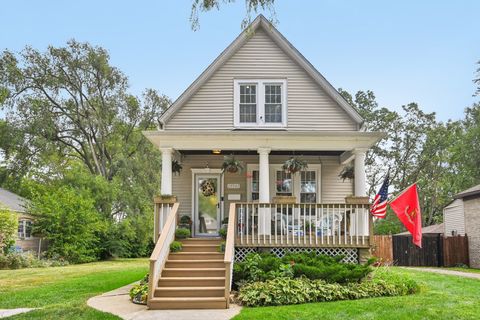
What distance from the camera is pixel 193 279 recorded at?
401 inches

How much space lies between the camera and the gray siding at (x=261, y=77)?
1441 centimetres

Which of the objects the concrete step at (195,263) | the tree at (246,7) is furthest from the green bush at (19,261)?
the tree at (246,7)

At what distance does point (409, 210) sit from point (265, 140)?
413cm

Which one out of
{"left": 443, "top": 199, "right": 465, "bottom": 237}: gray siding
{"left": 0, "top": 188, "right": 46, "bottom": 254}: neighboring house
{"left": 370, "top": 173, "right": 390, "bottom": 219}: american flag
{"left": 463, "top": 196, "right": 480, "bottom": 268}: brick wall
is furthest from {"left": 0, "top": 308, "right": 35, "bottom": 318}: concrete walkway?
{"left": 443, "top": 199, "right": 465, "bottom": 237}: gray siding

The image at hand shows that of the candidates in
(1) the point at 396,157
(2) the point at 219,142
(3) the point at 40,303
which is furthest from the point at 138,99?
(3) the point at 40,303

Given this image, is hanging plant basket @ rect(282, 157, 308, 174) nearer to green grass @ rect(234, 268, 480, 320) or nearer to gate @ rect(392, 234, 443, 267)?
green grass @ rect(234, 268, 480, 320)

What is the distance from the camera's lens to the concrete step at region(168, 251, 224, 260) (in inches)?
452

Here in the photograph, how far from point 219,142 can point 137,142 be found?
22.9 metres

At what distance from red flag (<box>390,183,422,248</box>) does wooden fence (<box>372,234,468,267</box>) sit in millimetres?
10750

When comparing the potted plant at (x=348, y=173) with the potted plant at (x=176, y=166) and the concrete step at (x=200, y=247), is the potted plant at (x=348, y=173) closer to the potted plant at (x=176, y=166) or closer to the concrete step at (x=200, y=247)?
the concrete step at (x=200, y=247)

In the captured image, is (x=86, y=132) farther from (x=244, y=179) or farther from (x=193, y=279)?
(x=193, y=279)

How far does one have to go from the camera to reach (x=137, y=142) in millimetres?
34812

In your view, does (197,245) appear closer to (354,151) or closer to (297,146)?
(297,146)

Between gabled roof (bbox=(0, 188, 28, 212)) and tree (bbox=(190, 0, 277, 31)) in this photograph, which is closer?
tree (bbox=(190, 0, 277, 31))
